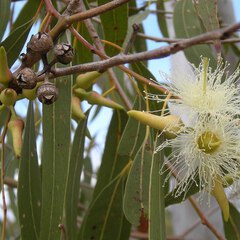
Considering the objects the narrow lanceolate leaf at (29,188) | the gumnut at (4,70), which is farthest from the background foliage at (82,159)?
the gumnut at (4,70)

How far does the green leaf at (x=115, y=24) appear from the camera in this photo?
4.75ft

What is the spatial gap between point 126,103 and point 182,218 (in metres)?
1.39

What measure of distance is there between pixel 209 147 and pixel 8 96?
1.32ft

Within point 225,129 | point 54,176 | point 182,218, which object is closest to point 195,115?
point 225,129

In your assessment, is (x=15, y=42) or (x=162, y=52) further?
(x=15, y=42)

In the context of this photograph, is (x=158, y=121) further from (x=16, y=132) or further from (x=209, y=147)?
(x=16, y=132)

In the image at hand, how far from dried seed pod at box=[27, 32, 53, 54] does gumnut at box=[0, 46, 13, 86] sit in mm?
54

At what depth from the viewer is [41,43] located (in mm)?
925

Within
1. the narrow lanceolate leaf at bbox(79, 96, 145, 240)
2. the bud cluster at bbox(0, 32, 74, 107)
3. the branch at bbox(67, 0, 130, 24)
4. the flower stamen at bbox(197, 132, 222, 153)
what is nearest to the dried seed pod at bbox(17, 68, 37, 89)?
the bud cluster at bbox(0, 32, 74, 107)

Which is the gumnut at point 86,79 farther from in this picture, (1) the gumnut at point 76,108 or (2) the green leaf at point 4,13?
(2) the green leaf at point 4,13

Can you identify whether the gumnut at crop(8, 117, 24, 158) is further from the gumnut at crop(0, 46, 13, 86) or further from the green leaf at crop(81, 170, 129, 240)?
the green leaf at crop(81, 170, 129, 240)

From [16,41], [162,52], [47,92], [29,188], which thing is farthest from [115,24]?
[162,52]

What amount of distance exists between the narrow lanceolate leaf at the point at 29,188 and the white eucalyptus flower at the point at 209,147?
0.36 m

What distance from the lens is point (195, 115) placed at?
42.8 inches
